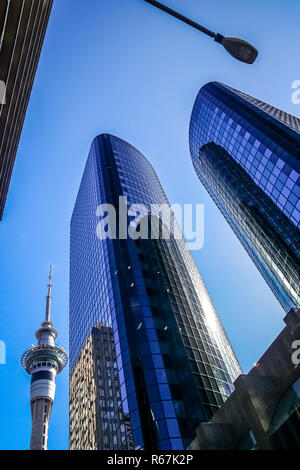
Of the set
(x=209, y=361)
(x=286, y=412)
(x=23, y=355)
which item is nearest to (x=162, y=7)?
(x=286, y=412)

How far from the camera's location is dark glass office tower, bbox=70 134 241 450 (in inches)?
1916

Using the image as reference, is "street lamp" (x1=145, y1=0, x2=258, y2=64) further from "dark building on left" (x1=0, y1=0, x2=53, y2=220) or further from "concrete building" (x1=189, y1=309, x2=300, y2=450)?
"concrete building" (x1=189, y1=309, x2=300, y2=450)

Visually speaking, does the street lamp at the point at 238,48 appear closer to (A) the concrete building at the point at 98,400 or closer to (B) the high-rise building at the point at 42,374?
(A) the concrete building at the point at 98,400

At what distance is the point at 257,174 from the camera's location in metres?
83.1

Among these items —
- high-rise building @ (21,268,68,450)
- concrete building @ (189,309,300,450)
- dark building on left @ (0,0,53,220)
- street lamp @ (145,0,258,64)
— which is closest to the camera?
street lamp @ (145,0,258,64)

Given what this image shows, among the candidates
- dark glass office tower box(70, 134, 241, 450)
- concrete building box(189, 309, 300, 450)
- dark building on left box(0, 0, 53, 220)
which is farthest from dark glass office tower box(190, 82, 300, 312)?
dark building on left box(0, 0, 53, 220)

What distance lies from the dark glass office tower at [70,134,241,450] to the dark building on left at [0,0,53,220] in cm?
3064

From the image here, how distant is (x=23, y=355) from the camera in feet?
513

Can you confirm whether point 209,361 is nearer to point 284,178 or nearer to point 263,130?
point 284,178

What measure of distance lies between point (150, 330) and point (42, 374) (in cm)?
10569

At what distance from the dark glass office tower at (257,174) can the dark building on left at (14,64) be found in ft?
165

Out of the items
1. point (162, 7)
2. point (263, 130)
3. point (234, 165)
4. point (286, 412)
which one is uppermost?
point (234, 165)

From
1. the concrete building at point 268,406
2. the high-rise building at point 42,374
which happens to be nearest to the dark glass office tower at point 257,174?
the concrete building at point 268,406
